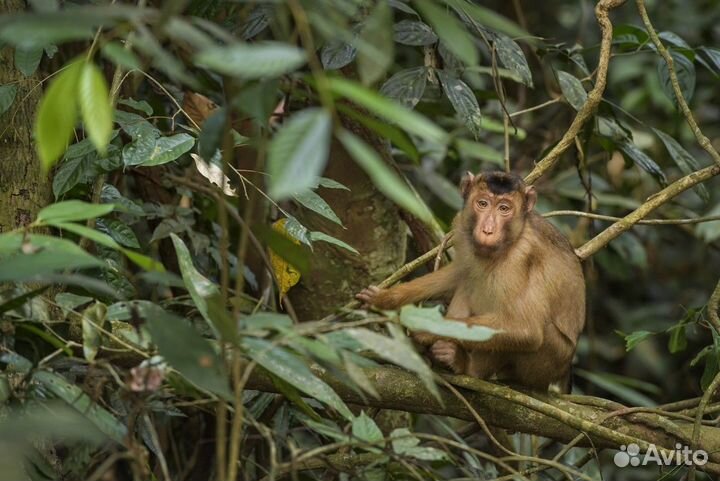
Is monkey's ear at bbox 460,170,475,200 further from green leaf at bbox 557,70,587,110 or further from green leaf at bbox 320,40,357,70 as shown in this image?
green leaf at bbox 320,40,357,70

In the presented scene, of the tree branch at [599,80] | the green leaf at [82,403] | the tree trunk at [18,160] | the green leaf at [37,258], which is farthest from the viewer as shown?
the tree branch at [599,80]

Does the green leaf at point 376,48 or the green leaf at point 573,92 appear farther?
the green leaf at point 573,92

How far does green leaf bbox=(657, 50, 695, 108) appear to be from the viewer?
4.86 meters

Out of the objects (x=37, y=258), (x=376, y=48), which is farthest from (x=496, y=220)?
(x=376, y=48)

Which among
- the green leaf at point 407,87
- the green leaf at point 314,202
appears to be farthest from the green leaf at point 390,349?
the green leaf at point 407,87

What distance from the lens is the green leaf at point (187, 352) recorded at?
2.20 m

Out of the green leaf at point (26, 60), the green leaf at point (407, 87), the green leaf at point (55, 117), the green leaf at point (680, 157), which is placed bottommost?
the green leaf at point (680, 157)

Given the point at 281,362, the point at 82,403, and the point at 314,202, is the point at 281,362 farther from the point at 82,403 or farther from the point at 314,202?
the point at 314,202

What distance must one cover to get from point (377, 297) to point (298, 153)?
3014 millimetres

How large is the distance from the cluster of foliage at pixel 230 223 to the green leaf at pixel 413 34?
14 mm

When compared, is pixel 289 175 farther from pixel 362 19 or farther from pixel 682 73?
pixel 682 73

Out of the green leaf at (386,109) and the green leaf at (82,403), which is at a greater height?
the green leaf at (386,109)

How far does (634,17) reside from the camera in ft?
32.1

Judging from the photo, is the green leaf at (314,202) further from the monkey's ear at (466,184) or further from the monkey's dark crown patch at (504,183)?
the monkey's ear at (466,184)
